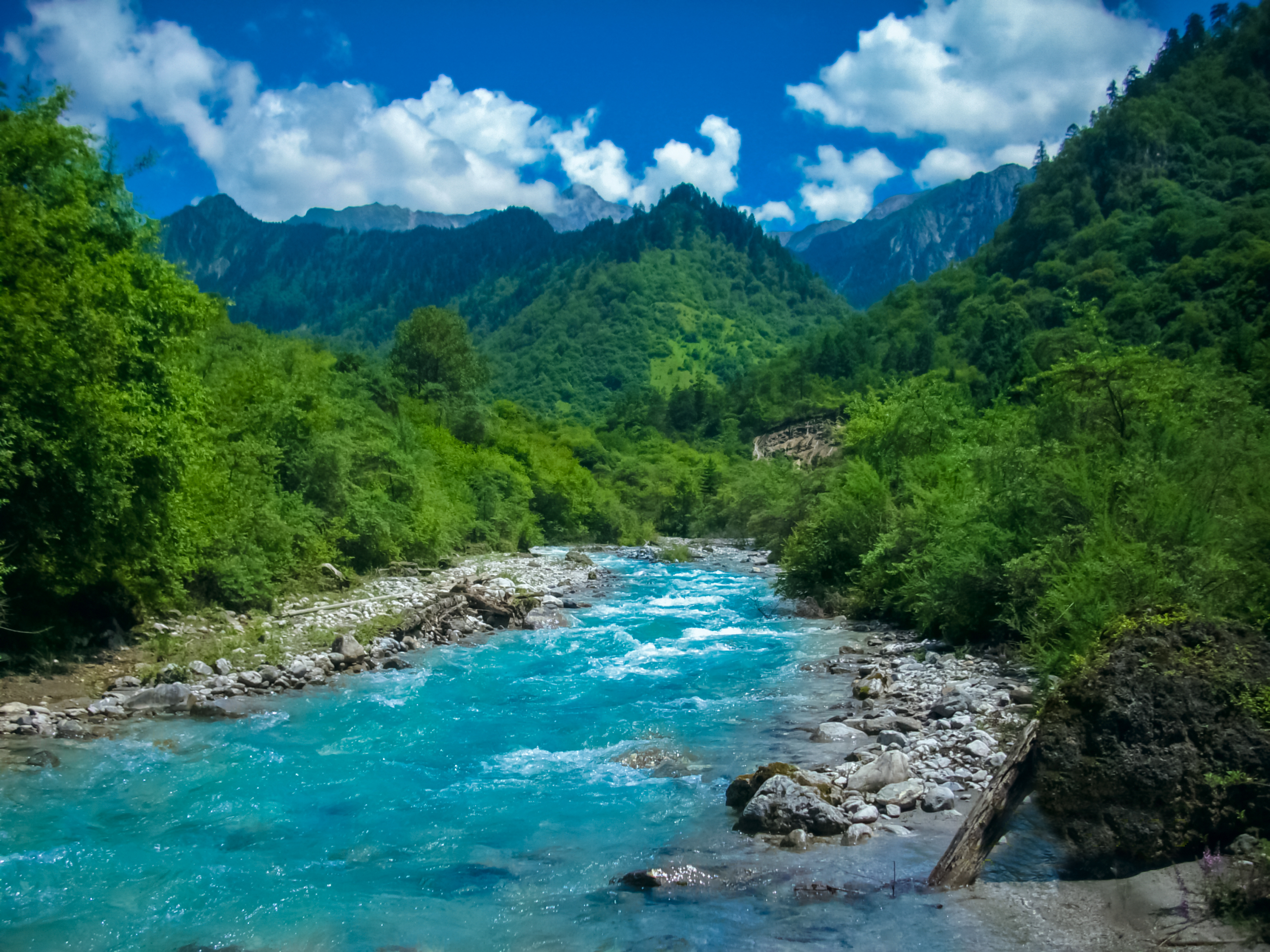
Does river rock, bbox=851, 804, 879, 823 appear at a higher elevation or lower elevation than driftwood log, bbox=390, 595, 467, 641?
lower

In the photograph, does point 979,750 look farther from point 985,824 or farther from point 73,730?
point 73,730

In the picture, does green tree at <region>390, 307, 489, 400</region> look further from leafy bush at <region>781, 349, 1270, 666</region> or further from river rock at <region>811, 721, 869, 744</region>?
river rock at <region>811, 721, 869, 744</region>

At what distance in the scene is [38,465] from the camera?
13.8m

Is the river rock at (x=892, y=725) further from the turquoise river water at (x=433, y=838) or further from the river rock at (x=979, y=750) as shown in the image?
the river rock at (x=979, y=750)

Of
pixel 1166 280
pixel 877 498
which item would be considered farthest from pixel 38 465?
pixel 1166 280

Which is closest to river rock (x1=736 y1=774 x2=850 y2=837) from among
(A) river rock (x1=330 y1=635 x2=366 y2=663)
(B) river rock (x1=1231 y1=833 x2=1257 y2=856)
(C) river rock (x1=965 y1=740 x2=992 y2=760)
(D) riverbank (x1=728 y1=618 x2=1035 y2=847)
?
(D) riverbank (x1=728 y1=618 x2=1035 y2=847)

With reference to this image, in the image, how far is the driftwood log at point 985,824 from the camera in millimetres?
8242

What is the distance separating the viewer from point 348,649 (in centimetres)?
1975

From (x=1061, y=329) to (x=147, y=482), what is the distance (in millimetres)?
68227

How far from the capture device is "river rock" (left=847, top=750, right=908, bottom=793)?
36.5 feet

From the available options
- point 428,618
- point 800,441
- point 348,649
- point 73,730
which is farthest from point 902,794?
point 800,441

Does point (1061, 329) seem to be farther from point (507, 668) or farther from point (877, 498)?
point (507, 668)

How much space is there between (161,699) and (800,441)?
6942cm

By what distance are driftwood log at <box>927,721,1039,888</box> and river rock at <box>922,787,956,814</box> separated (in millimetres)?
1887
